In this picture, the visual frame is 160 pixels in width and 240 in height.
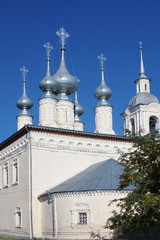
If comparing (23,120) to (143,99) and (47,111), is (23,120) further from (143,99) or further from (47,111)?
(143,99)

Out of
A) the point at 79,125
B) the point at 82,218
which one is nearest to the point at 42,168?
the point at 82,218

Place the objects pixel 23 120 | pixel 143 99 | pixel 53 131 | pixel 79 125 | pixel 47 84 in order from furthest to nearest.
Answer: pixel 79 125
pixel 23 120
pixel 143 99
pixel 47 84
pixel 53 131

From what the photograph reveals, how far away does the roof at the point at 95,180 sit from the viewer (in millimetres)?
18141

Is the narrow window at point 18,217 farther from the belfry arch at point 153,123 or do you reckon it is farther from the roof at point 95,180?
the belfry arch at point 153,123

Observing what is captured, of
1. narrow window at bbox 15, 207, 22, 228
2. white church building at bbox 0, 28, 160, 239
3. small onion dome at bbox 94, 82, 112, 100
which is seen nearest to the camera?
white church building at bbox 0, 28, 160, 239

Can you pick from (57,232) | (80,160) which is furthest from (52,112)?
(57,232)

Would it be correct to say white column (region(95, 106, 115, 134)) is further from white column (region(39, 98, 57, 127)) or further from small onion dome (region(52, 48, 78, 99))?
white column (region(39, 98, 57, 127))

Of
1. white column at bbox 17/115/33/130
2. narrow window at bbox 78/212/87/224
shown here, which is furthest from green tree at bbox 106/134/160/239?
white column at bbox 17/115/33/130

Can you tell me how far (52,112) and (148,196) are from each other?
15.0m

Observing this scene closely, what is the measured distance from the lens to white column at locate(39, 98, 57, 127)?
25.0m

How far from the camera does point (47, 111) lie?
25.1m

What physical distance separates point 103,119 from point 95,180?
8.56 m

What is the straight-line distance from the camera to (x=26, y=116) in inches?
1206

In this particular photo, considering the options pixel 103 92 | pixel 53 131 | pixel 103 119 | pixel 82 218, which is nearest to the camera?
pixel 82 218
